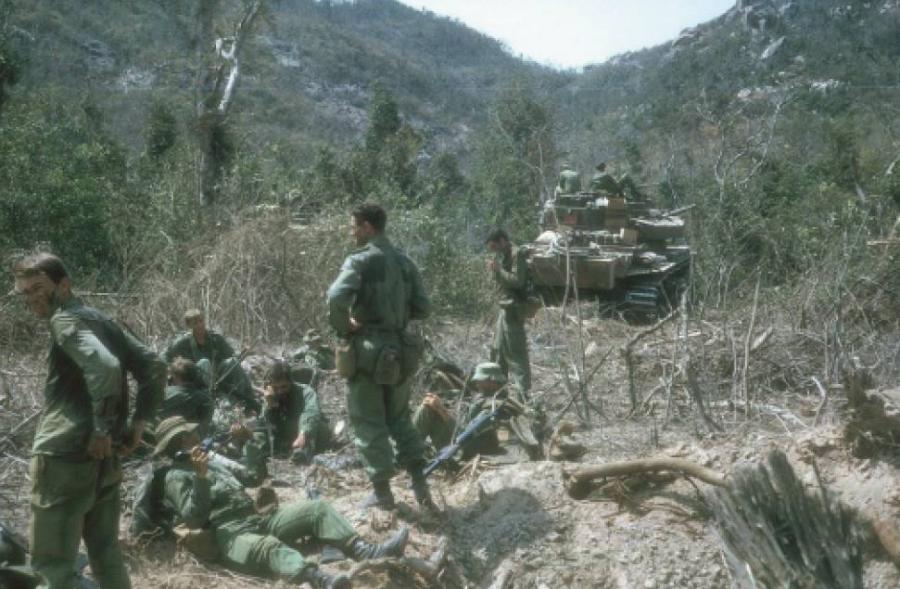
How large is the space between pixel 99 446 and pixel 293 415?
2864 millimetres

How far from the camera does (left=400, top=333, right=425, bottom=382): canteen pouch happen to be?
4312mm

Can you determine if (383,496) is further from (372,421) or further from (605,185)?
(605,185)

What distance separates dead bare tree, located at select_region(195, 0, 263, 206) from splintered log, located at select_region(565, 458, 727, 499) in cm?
1179

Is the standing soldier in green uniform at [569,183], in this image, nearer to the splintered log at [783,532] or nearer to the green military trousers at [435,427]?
the green military trousers at [435,427]

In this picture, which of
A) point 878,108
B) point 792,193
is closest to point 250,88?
point 878,108

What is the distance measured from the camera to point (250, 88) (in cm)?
6031

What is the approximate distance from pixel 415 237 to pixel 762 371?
524 cm

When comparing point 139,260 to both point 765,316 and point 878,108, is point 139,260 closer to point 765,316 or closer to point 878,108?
point 765,316

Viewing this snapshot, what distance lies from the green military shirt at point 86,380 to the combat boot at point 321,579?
3.31 feet

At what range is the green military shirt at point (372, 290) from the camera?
164 inches

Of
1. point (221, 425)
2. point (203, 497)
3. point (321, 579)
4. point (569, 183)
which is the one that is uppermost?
point (569, 183)

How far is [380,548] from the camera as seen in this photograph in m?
3.95

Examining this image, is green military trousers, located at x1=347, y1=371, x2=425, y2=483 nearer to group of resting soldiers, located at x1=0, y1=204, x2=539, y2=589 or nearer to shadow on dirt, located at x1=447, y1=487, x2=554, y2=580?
group of resting soldiers, located at x1=0, y1=204, x2=539, y2=589

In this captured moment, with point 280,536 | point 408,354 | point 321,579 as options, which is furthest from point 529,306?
point 321,579
